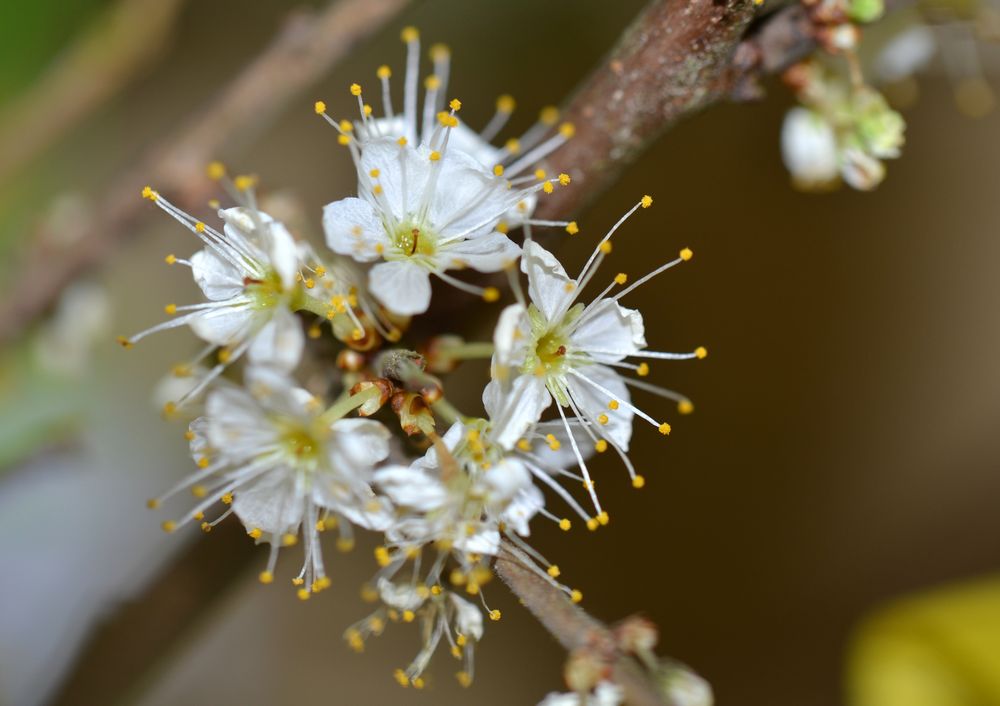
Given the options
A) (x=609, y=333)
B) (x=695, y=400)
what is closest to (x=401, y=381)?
(x=609, y=333)

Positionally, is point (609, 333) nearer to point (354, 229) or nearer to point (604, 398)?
point (604, 398)

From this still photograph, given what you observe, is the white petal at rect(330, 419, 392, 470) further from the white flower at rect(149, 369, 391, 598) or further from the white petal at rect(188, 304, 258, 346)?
the white petal at rect(188, 304, 258, 346)

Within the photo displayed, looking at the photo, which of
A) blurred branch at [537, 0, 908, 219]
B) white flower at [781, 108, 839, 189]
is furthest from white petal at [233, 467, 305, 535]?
white flower at [781, 108, 839, 189]

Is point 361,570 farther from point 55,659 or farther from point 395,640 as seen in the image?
point 55,659

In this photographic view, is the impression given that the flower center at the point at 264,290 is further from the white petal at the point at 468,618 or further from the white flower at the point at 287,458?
the white petal at the point at 468,618

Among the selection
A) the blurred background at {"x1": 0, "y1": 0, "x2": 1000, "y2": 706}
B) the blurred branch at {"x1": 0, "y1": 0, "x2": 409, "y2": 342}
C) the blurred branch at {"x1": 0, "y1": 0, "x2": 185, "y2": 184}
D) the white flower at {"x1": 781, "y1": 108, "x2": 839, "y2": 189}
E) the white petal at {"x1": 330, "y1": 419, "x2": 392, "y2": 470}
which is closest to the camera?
the white petal at {"x1": 330, "y1": 419, "x2": 392, "y2": 470}

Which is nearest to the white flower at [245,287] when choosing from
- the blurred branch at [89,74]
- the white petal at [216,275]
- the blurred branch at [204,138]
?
the white petal at [216,275]
